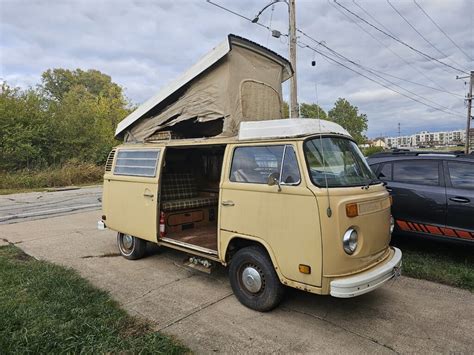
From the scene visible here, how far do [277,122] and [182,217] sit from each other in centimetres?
290

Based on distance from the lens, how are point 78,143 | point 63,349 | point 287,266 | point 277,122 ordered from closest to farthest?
point 63,349, point 287,266, point 277,122, point 78,143

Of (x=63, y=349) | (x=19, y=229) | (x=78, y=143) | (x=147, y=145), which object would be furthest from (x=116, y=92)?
(x=63, y=349)

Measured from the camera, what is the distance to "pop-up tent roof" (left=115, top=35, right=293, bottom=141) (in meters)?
5.14

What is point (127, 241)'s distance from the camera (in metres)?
6.33

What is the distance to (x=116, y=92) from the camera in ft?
149

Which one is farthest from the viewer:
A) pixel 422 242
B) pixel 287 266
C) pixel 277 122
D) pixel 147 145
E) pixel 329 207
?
pixel 422 242

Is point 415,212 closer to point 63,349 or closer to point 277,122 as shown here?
point 277,122

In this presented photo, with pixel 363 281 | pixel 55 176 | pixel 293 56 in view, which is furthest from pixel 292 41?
pixel 55 176

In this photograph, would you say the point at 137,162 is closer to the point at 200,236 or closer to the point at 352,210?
the point at 200,236

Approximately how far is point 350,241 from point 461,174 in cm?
343

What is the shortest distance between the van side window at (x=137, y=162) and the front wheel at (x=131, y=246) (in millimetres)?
1178

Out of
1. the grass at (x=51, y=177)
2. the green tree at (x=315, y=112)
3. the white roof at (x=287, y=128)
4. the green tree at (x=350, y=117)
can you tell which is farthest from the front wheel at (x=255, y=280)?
the green tree at (x=350, y=117)

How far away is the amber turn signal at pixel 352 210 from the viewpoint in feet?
11.6

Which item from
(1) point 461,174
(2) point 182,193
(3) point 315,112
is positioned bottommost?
(2) point 182,193
